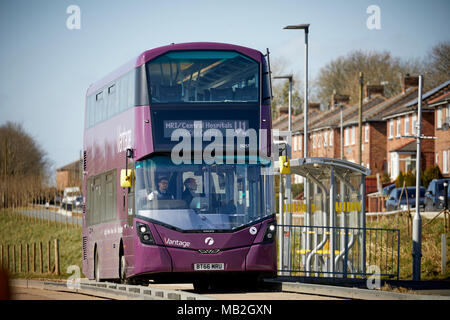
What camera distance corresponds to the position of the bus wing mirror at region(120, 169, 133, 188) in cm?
1798

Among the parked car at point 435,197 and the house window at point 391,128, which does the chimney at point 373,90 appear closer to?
the house window at point 391,128

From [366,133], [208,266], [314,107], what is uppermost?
[314,107]

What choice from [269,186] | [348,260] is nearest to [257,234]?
[269,186]

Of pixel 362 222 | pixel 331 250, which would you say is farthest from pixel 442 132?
pixel 331 250

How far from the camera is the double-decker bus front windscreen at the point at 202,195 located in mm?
17156

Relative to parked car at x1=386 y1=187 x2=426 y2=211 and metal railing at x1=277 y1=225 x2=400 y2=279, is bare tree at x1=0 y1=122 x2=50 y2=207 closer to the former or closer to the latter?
parked car at x1=386 y1=187 x2=426 y2=211

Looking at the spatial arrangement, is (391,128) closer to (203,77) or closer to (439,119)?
(439,119)

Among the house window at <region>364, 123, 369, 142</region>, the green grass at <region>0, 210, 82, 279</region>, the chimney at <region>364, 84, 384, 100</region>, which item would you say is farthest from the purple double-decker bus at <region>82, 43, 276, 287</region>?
the chimney at <region>364, 84, 384, 100</region>

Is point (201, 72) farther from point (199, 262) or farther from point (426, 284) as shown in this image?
point (426, 284)

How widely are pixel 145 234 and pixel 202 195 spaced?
131 cm

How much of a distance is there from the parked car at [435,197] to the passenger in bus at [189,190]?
28.9 metres

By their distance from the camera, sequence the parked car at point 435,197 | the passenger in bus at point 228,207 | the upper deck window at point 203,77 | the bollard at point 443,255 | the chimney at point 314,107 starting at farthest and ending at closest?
the chimney at point 314,107 < the parked car at point 435,197 < the bollard at point 443,255 < the upper deck window at point 203,77 < the passenger in bus at point 228,207

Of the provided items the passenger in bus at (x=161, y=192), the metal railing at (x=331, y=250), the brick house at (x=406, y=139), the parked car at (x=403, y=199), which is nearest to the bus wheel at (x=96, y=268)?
the metal railing at (x=331, y=250)

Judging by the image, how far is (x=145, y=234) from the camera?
56.4 feet
